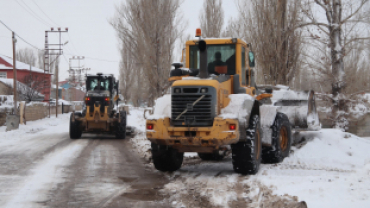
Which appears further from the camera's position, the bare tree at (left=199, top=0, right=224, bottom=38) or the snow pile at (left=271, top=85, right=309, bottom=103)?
the bare tree at (left=199, top=0, right=224, bottom=38)

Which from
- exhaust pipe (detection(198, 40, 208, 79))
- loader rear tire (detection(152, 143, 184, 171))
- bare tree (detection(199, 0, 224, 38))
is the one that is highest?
bare tree (detection(199, 0, 224, 38))

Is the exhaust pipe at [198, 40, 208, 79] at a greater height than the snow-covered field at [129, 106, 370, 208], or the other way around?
the exhaust pipe at [198, 40, 208, 79]

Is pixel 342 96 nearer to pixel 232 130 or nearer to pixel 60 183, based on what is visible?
pixel 232 130

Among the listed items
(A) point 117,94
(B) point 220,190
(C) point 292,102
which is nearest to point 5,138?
(A) point 117,94

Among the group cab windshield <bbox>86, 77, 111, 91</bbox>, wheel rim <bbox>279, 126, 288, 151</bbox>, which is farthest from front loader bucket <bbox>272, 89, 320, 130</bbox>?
cab windshield <bbox>86, 77, 111, 91</bbox>

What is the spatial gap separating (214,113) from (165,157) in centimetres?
167

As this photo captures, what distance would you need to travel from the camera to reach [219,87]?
8312 mm

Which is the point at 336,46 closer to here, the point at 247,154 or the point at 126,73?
the point at 247,154

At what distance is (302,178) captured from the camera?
752cm

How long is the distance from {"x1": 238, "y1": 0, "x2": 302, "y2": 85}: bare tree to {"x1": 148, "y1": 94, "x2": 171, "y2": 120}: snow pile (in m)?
9.47

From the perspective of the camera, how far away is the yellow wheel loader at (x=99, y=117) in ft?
Result: 59.0

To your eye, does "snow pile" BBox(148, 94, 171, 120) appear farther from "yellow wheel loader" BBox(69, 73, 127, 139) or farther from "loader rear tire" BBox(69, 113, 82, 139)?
"loader rear tire" BBox(69, 113, 82, 139)

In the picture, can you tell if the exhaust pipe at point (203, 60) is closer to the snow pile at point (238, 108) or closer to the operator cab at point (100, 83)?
the snow pile at point (238, 108)

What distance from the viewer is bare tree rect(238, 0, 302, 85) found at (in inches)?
673
